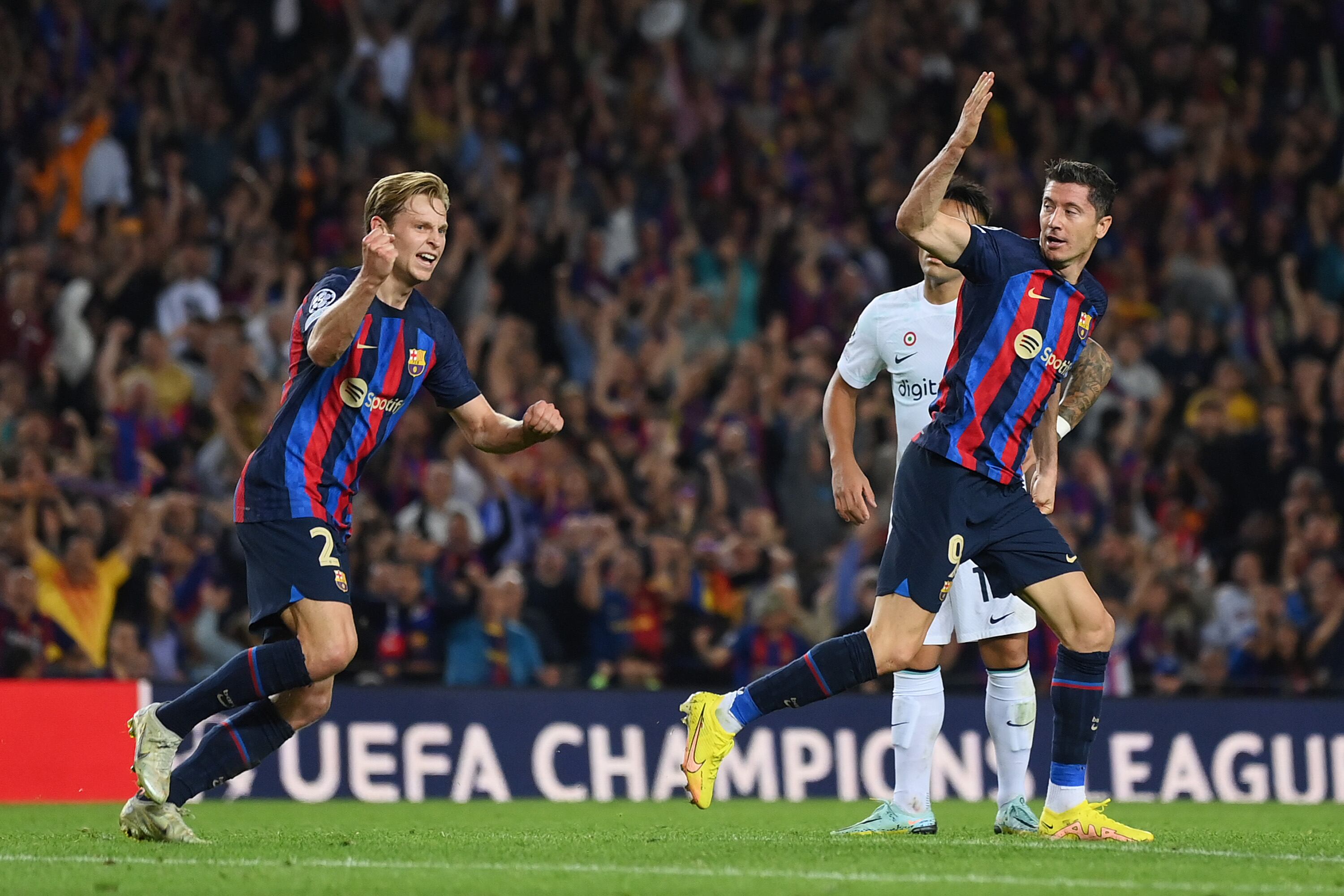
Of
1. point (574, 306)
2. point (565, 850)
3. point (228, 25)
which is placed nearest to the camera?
point (565, 850)

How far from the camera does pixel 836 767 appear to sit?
1222 centimetres

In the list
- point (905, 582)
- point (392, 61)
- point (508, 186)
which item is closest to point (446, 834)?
point (905, 582)

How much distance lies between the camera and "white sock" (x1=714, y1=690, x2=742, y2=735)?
23.2ft

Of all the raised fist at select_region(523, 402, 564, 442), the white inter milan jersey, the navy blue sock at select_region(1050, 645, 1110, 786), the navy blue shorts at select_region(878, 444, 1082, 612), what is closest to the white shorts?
the white inter milan jersey

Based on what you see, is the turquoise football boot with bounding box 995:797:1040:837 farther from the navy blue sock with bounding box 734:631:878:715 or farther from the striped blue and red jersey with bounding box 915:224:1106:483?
the striped blue and red jersey with bounding box 915:224:1106:483

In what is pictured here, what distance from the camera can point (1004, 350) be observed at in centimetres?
701

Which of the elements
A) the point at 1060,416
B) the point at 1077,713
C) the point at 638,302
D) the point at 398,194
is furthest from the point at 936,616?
the point at 638,302

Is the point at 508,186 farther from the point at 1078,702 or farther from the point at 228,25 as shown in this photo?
the point at 1078,702

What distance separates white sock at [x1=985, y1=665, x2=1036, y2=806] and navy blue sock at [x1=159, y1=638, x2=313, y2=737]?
2.89 metres

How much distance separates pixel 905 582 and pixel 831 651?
38 centimetres

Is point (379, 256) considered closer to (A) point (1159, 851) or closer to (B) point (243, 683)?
(B) point (243, 683)

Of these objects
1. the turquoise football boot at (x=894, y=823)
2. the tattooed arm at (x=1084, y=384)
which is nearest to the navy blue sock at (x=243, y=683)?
the turquoise football boot at (x=894, y=823)

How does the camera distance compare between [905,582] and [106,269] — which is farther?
[106,269]

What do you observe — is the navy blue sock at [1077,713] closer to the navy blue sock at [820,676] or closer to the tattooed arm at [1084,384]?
the navy blue sock at [820,676]
